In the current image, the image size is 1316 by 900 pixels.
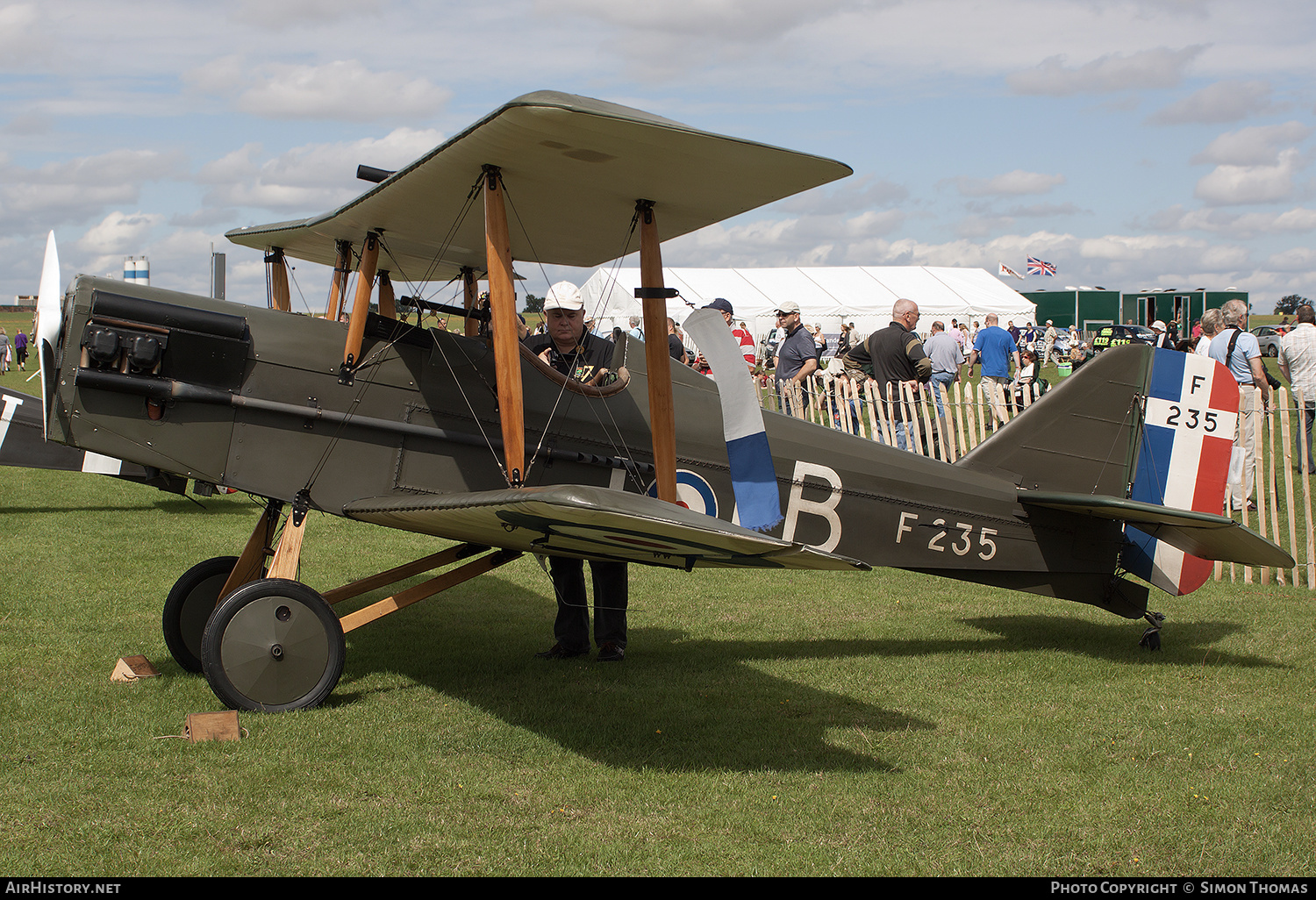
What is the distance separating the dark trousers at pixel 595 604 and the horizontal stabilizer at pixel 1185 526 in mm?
2441

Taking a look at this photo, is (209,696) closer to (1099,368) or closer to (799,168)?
(799,168)

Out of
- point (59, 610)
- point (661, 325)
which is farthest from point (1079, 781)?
point (59, 610)

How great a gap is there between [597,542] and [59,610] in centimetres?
441

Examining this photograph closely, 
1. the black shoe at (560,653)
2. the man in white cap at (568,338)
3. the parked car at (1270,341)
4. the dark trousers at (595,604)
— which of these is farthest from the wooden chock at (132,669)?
the parked car at (1270,341)

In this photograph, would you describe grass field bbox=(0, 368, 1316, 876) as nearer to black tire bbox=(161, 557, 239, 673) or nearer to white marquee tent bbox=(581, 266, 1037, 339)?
black tire bbox=(161, 557, 239, 673)

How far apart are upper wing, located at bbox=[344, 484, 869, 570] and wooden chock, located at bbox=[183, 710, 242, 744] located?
1.06 m

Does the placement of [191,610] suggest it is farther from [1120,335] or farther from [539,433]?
[1120,335]

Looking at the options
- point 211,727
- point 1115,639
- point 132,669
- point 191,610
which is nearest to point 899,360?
point 1115,639

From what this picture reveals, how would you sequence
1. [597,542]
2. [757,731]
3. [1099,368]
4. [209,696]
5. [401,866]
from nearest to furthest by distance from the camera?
[401,866] → [597,542] → [757,731] → [209,696] → [1099,368]

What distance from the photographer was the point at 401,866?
3303 millimetres

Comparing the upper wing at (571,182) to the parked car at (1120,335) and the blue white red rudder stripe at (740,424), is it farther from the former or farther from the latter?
the parked car at (1120,335)

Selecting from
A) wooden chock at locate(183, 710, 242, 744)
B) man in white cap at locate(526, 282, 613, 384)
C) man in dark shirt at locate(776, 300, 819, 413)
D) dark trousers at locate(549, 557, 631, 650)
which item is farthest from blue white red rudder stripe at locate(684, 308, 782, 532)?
man in dark shirt at locate(776, 300, 819, 413)

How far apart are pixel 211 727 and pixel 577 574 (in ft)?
7.65

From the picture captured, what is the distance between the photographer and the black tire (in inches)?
217
